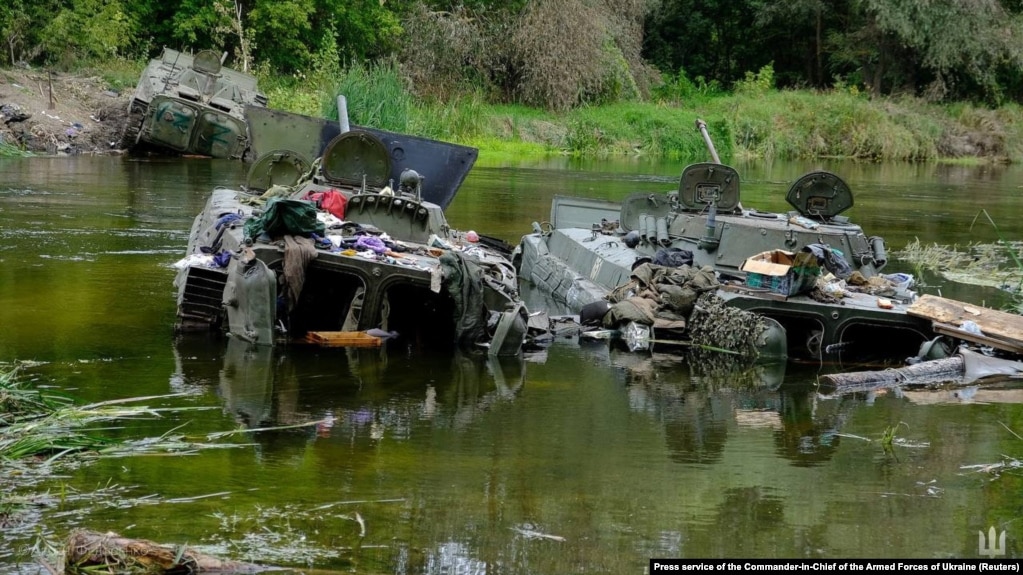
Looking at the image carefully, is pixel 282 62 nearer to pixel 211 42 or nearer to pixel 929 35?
pixel 211 42

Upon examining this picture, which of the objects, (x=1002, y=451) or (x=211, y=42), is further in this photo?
(x=211, y=42)

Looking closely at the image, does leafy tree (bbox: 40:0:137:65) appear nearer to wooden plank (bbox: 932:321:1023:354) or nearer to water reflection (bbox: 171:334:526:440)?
water reflection (bbox: 171:334:526:440)

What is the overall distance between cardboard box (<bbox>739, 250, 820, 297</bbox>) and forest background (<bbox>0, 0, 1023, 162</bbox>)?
17.9m

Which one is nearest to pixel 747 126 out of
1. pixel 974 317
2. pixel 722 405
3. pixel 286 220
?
pixel 974 317

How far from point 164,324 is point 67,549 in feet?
24.4

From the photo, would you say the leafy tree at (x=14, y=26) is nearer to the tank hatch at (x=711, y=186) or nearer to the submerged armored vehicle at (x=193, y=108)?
the submerged armored vehicle at (x=193, y=108)

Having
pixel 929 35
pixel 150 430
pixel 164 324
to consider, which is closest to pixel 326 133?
pixel 164 324

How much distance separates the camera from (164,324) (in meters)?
13.9

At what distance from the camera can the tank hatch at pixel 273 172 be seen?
720 inches

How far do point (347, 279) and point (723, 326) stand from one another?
391 cm

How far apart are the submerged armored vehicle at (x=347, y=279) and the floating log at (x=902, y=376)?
311cm

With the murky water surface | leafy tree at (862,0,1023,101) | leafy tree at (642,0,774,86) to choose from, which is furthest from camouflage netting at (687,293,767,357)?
leafy tree at (642,0,774,86)

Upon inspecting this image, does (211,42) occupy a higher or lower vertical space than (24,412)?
higher

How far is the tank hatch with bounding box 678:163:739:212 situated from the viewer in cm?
1669
